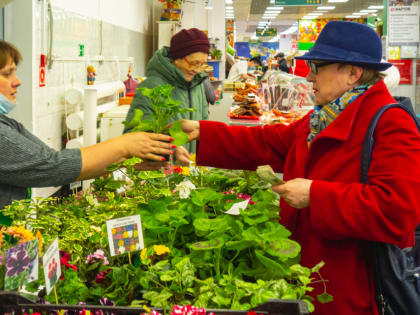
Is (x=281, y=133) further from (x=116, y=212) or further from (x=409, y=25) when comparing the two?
(x=409, y=25)

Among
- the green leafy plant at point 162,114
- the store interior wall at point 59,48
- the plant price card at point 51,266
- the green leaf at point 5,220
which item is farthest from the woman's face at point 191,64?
the plant price card at point 51,266

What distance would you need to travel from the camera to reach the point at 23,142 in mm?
1748

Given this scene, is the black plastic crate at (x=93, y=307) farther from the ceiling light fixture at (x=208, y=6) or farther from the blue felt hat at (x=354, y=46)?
the ceiling light fixture at (x=208, y=6)

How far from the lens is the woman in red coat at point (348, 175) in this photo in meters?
1.58

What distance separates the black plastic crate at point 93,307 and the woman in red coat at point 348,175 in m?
0.57

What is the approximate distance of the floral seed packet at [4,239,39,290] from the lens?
3.63 feet

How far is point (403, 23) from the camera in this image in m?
5.79

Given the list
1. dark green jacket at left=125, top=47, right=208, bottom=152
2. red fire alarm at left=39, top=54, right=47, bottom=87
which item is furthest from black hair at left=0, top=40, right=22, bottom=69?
red fire alarm at left=39, top=54, right=47, bottom=87

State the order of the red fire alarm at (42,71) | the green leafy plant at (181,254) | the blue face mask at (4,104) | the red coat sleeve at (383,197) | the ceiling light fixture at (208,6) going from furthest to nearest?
the ceiling light fixture at (208,6) → the red fire alarm at (42,71) → the blue face mask at (4,104) → the red coat sleeve at (383,197) → the green leafy plant at (181,254)

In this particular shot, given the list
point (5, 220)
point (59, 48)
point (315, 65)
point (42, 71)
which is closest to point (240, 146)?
point (315, 65)

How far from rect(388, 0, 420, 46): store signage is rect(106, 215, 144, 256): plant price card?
534cm

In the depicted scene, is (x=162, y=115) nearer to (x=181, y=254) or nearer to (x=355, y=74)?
(x=181, y=254)

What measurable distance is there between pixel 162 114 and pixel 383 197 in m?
0.82

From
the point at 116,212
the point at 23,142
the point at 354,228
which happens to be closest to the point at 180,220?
the point at 116,212
